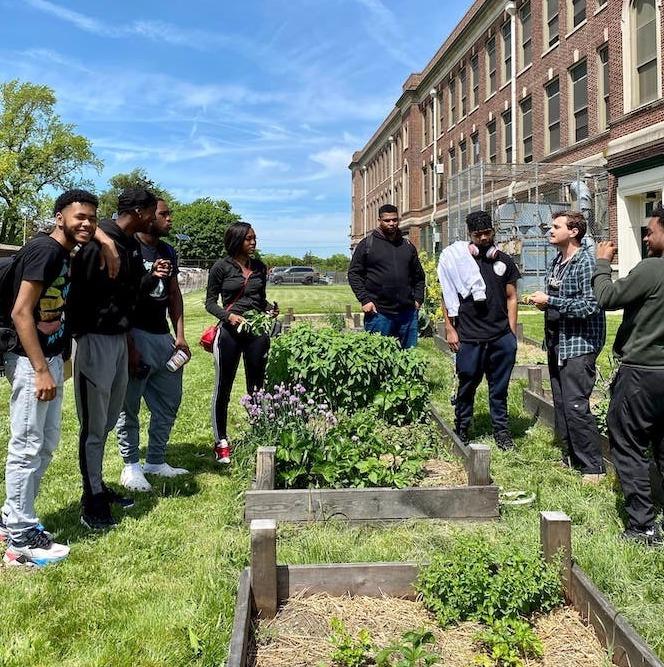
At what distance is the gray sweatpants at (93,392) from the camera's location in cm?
402

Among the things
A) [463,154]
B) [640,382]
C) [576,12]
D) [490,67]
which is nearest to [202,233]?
[463,154]

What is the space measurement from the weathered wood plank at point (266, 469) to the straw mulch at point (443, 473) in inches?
45.3

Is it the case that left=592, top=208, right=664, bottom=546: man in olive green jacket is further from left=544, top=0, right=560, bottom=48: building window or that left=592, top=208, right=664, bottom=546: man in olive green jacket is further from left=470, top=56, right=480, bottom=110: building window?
left=470, top=56, right=480, bottom=110: building window

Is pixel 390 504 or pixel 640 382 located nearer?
pixel 640 382

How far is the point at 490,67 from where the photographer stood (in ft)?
102

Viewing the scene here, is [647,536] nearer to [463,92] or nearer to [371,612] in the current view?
[371,612]

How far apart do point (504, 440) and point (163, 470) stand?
9.65 ft

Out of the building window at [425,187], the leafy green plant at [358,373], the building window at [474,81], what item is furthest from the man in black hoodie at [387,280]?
→ the building window at [425,187]

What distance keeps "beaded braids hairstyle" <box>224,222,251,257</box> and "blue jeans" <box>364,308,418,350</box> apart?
6.06 ft

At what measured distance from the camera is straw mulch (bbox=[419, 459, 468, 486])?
182 inches

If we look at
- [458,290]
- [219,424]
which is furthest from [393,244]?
[219,424]

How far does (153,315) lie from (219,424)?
1.24 meters

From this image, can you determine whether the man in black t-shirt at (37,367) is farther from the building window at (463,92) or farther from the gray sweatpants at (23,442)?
the building window at (463,92)

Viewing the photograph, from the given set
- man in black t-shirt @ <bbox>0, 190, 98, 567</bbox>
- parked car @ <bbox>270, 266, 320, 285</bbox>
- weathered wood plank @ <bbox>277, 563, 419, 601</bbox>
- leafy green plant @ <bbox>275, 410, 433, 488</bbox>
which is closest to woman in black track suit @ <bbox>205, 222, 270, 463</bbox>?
leafy green plant @ <bbox>275, 410, 433, 488</bbox>
